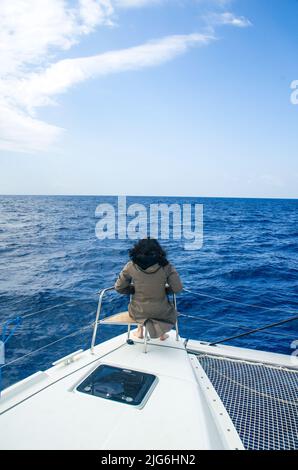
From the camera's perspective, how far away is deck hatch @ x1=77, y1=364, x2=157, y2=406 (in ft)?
8.09

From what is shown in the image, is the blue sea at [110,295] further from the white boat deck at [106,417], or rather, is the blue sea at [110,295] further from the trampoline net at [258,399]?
the white boat deck at [106,417]

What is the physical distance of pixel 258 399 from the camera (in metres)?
2.74

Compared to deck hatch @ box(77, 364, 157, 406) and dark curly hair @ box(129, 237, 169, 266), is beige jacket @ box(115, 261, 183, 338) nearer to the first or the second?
dark curly hair @ box(129, 237, 169, 266)

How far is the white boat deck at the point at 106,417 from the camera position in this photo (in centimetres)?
195

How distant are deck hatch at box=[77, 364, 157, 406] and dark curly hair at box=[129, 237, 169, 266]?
1286 millimetres

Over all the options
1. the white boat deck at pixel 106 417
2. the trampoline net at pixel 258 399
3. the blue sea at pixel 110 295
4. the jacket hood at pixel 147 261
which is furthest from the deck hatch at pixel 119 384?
the jacket hood at pixel 147 261

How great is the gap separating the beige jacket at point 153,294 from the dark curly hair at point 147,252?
0.27 feet

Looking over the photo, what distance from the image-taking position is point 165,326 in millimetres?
3691

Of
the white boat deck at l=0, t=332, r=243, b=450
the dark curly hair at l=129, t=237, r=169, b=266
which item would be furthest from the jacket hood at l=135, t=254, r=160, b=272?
the white boat deck at l=0, t=332, r=243, b=450

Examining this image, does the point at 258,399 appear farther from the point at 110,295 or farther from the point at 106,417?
the point at 110,295

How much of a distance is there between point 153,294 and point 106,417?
1.67m

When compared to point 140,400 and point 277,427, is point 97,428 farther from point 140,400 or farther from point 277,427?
point 277,427
